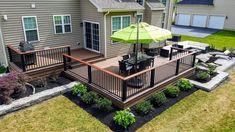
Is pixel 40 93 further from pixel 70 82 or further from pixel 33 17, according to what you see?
pixel 33 17

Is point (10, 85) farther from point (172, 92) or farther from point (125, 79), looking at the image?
point (172, 92)

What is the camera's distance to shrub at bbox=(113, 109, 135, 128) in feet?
21.5

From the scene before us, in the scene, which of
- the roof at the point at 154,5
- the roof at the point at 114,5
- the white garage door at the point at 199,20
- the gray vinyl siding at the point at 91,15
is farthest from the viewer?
the white garage door at the point at 199,20

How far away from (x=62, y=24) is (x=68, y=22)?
1.46 ft

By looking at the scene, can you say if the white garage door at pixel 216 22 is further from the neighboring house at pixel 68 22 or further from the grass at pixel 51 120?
the grass at pixel 51 120

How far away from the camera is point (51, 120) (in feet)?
23.2

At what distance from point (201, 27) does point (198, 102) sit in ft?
79.0

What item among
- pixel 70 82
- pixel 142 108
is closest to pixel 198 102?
pixel 142 108

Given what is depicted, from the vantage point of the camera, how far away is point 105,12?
36.8 ft

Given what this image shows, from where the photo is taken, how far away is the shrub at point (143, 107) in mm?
7316

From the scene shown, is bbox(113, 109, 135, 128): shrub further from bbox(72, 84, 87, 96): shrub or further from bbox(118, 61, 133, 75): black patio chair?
bbox(118, 61, 133, 75): black patio chair

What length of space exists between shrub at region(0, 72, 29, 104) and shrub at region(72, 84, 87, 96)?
214 centimetres

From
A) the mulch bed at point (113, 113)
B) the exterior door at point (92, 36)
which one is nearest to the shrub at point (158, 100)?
the mulch bed at point (113, 113)

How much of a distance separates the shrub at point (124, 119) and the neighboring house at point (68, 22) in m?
6.09
